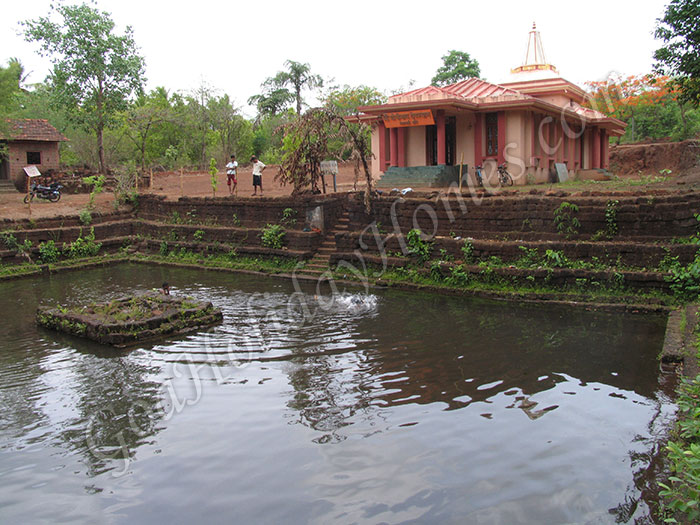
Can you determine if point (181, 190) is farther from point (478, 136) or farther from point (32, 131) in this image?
point (478, 136)

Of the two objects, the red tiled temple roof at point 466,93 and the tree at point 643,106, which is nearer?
the red tiled temple roof at point 466,93

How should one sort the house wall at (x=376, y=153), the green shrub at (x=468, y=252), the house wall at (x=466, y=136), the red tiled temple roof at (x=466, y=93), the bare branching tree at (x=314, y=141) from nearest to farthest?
the green shrub at (x=468, y=252) < the bare branching tree at (x=314, y=141) < the red tiled temple roof at (x=466, y=93) < the house wall at (x=466, y=136) < the house wall at (x=376, y=153)

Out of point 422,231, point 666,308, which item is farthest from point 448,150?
point 666,308

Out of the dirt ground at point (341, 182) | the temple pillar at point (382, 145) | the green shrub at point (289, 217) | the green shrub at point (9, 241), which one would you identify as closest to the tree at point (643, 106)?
the dirt ground at point (341, 182)

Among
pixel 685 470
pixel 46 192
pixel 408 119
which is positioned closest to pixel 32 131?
pixel 46 192

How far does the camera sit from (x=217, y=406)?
6.59 meters

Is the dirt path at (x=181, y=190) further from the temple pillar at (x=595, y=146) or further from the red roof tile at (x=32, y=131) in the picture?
the red roof tile at (x=32, y=131)

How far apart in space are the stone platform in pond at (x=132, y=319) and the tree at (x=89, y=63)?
17828mm

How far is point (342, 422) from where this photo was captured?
Answer: 19.9 feet

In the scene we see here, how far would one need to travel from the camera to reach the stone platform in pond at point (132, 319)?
30.5 feet

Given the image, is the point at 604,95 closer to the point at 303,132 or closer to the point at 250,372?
the point at 303,132

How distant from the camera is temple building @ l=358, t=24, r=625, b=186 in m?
18.8

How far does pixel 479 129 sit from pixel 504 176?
80.4 inches

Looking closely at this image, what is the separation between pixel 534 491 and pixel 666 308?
6777 millimetres
